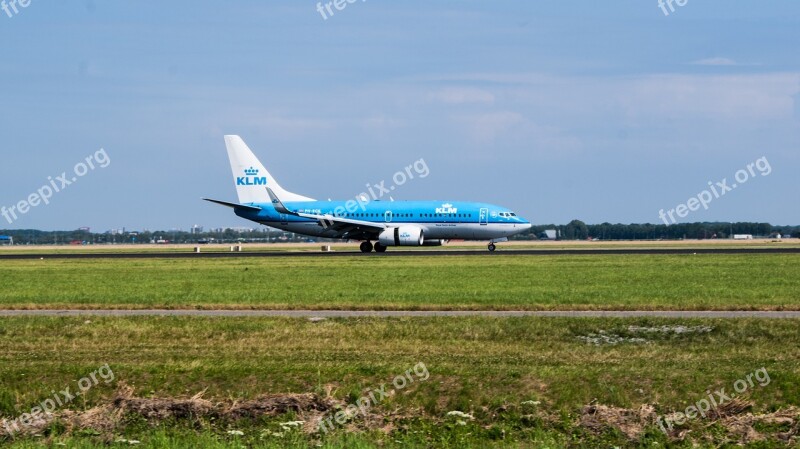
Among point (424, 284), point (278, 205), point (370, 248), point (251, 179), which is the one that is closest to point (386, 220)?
point (370, 248)

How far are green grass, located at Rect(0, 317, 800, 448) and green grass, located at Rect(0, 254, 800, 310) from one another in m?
5.77

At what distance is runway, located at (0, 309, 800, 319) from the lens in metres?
27.9

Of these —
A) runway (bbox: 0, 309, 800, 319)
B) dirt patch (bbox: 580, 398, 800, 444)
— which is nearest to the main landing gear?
runway (bbox: 0, 309, 800, 319)

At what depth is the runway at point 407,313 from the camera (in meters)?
27.9

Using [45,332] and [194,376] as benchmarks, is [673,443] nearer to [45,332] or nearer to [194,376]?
[194,376]

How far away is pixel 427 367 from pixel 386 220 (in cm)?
6290

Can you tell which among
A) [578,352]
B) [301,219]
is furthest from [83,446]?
[301,219]

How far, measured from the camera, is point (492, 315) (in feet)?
92.6

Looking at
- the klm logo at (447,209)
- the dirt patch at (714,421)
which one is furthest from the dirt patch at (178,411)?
the klm logo at (447,209)

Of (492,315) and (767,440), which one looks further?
(492,315)

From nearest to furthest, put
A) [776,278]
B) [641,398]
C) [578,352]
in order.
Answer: [641,398], [578,352], [776,278]

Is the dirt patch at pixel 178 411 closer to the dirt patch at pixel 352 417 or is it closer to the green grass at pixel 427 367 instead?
the dirt patch at pixel 352 417

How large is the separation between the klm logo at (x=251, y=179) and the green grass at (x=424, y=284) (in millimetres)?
25938

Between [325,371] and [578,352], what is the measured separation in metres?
5.81
